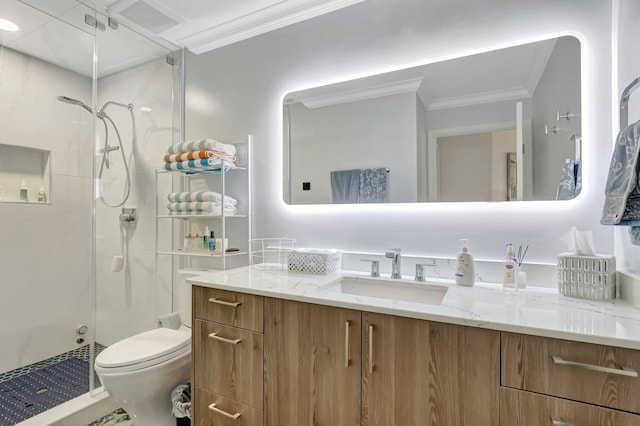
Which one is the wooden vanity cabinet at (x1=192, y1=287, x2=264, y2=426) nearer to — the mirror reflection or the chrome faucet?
the chrome faucet

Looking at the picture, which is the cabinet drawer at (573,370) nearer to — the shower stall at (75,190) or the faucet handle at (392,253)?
the faucet handle at (392,253)

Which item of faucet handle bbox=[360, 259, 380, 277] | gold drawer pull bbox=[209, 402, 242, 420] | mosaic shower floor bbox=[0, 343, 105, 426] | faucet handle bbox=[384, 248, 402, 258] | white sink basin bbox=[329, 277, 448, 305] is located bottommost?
mosaic shower floor bbox=[0, 343, 105, 426]

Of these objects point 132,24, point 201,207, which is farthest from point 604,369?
point 132,24

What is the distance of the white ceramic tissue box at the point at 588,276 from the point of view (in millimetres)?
1093

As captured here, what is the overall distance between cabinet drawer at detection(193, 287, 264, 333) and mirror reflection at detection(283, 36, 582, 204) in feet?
2.41

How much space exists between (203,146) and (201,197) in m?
0.31

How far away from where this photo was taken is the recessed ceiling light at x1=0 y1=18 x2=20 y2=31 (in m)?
1.87

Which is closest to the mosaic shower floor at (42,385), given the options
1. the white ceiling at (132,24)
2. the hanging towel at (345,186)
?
the hanging towel at (345,186)

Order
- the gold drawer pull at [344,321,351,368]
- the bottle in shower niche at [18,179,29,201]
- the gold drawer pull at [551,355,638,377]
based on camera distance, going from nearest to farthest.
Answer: the gold drawer pull at [551,355,638,377]
the gold drawer pull at [344,321,351,368]
the bottle in shower niche at [18,179,29,201]

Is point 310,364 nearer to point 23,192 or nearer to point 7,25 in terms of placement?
point 23,192

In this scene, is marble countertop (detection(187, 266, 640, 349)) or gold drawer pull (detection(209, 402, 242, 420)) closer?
marble countertop (detection(187, 266, 640, 349))

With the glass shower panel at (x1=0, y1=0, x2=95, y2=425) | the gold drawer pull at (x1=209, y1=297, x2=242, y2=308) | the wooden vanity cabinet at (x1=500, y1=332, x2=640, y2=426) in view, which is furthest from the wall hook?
the glass shower panel at (x1=0, y1=0, x2=95, y2=425)

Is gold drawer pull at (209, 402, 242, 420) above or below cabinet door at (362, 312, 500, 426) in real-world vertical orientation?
below

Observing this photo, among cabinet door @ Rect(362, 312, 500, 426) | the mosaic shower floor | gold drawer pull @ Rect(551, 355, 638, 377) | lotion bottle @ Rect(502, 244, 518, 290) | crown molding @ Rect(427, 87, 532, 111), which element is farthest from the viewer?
the mosaic shower floor
